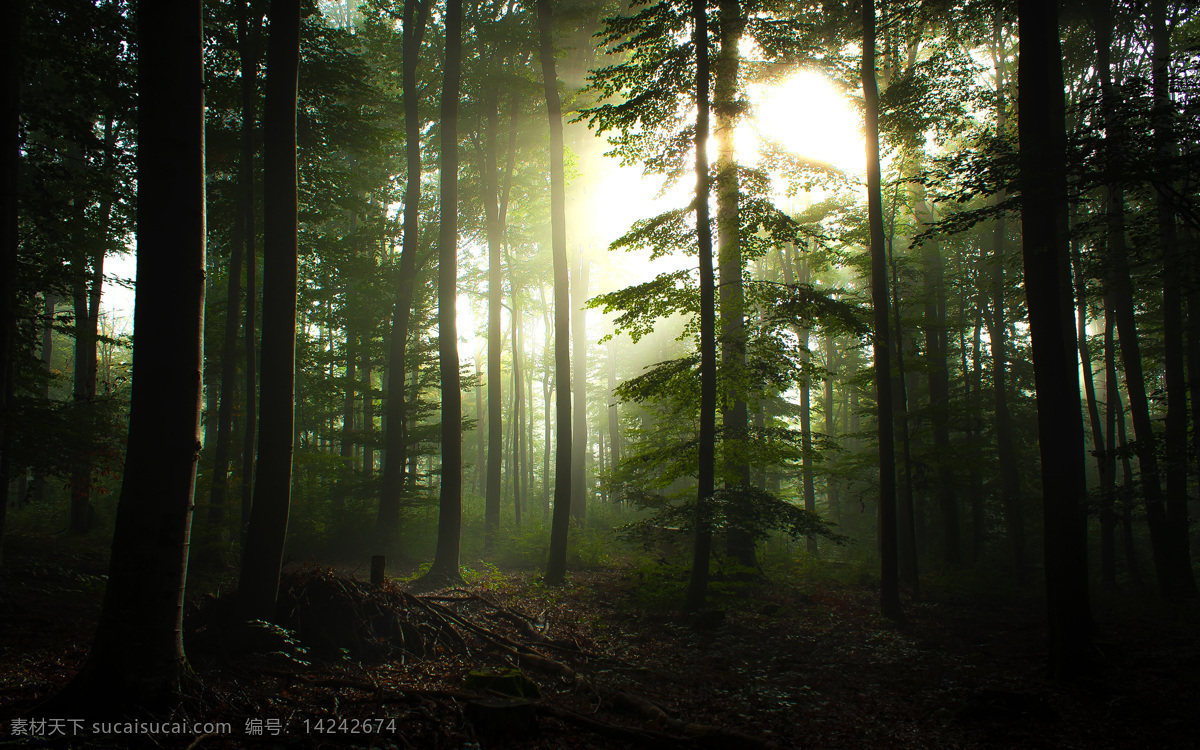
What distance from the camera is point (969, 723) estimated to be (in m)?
5.48

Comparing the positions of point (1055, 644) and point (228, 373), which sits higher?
point (228, 373)

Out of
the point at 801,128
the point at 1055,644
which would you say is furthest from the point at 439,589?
the point at 801,128

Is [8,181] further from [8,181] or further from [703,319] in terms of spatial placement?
[703,319]

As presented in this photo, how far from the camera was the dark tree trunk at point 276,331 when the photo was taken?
6.55 metres

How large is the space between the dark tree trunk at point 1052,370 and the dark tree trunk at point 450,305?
10.5 meters

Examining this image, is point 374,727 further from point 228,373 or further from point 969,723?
point 228,373

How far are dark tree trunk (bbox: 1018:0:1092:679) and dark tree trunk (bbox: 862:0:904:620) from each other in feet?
9.91

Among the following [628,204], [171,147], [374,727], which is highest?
[628,204]

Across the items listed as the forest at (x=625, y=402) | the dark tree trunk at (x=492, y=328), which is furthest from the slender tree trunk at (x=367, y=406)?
the dark tree trunk at (x=492, y=328)

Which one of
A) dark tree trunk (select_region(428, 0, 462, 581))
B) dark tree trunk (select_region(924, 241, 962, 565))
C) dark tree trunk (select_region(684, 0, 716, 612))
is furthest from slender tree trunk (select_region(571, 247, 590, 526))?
dark tree trunk (select_region(684, 0, 716, 612))

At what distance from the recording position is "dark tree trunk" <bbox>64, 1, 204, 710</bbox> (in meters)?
4.33

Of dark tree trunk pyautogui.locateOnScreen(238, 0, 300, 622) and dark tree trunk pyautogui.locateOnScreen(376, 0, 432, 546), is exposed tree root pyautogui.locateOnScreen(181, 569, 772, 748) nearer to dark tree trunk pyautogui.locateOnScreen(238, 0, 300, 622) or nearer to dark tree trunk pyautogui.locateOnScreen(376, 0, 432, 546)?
dark tree trunk pyautogui.locateOnScreen(238, 0, 300, 622)

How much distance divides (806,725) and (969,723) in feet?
5.44

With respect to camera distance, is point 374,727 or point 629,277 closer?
point 374,727
